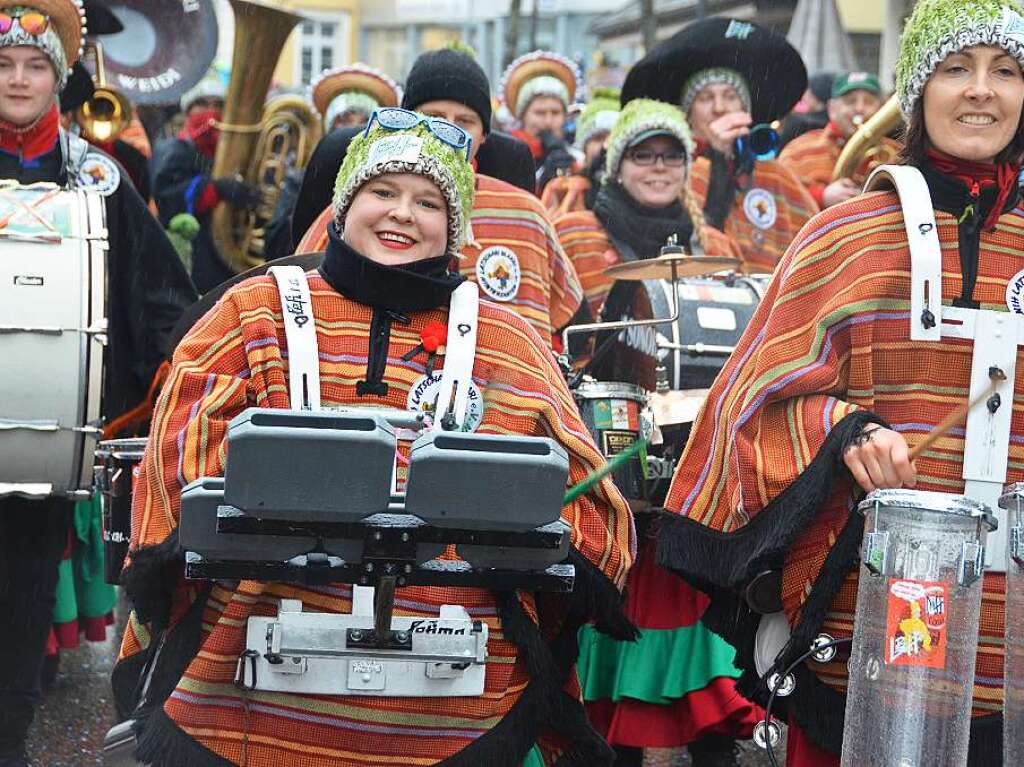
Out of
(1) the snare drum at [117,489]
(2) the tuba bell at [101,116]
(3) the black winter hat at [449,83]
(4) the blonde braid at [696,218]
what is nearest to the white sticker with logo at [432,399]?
(1) the snare drum at [117,489]

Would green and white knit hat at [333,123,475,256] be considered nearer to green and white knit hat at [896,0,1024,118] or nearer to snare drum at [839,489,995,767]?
green and white knit hat at [896,0,1024,118]

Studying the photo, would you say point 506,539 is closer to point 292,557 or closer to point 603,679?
point 292,557

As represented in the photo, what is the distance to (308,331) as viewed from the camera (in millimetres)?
3943

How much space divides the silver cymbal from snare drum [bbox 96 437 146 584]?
68.5 inches

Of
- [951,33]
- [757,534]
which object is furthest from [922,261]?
[757,534]

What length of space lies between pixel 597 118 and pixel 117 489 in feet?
20.7

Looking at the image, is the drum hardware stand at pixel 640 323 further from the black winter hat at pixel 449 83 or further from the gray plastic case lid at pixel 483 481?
the gray plastic case lid at pixel 483 481

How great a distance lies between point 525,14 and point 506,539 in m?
39.9

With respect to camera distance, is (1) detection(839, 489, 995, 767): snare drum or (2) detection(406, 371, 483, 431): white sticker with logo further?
(2) detection(406, 371, 483, 431): white sticker with logo

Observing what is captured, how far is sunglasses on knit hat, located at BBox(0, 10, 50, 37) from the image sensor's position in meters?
6.34

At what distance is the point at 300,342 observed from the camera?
3924 millimetres

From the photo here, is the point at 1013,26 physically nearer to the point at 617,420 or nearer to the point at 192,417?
the point at 192,417

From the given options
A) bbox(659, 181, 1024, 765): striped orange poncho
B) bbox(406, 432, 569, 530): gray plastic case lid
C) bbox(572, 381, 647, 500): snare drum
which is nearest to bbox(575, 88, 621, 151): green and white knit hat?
bbox(572, 381, 647, 500): snare drum

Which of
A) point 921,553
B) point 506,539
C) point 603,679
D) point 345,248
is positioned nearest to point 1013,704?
point 921,553
